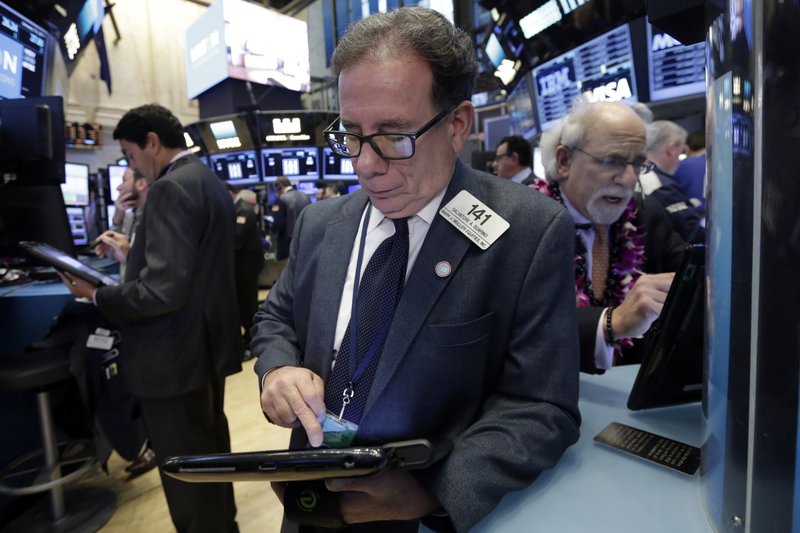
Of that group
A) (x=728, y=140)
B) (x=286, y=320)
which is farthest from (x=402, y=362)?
(x=728, y=140)

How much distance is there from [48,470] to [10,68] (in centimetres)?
240

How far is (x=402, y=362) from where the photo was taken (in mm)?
852

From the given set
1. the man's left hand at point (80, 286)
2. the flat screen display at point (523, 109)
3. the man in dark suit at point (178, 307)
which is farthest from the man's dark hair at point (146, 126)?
the flat screen display at point (523, 109)

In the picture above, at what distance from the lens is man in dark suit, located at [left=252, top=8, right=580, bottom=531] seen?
0.78 m

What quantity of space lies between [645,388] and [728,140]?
572 mm

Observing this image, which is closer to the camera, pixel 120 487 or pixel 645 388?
pixel 645 388

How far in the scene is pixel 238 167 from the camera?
28.4 ft

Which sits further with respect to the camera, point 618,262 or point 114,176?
point 114,176

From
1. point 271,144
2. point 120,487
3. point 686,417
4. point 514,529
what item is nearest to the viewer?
point 514,529

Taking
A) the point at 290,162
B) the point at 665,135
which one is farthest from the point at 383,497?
the point at 290,162

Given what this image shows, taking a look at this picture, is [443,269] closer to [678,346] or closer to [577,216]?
[678,346]

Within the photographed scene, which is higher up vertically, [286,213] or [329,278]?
[286,213]

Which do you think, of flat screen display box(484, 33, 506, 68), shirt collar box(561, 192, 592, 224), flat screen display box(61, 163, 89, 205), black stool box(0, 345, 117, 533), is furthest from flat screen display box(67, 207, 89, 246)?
flat screen display box(484, 33, 506, 68)

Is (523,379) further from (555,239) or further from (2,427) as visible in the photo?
(2,427)
